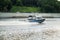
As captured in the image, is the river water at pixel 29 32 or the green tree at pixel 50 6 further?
the green tree at pixel 50 6

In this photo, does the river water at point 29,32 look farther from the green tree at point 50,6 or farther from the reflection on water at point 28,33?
the green tree at point 50,6

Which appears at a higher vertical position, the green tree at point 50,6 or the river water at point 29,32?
the river water at point 29,32

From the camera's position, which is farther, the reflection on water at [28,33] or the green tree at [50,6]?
the green tree at [50,6]

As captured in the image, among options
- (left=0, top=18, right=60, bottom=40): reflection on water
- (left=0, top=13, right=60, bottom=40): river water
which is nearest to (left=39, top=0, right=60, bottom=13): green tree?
(left=0, top=13, right=60, bottom=40): river water

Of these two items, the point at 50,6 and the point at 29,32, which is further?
the point at 50,6

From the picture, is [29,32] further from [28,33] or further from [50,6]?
[50,6]

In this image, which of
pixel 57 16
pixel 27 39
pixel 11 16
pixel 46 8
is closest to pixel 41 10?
pixel 46 8

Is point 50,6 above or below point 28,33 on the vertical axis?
below

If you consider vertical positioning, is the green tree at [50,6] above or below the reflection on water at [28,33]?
below

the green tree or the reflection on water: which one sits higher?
the reflection on water

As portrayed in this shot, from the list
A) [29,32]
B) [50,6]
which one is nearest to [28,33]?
[29,32]

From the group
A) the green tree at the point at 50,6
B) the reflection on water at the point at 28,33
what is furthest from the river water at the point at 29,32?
the green tree at the point at 50,6

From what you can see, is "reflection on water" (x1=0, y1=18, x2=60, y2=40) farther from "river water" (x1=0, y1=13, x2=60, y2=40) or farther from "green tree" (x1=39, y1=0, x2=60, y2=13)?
"green tree" (x1=39, y1=0, x2=60, y2=13)

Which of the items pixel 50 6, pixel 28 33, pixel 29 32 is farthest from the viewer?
pixel 50 6
